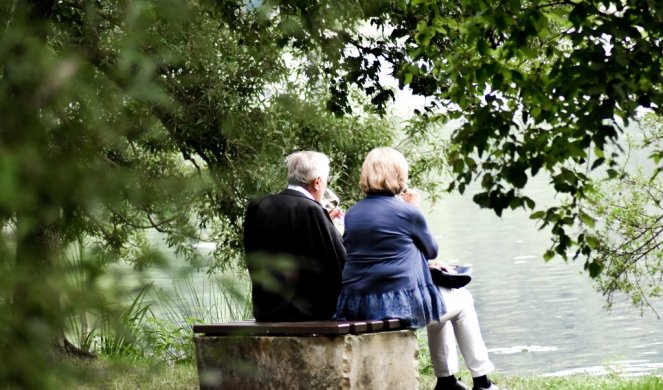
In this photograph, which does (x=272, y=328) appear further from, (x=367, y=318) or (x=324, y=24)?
(x=324, y=24)

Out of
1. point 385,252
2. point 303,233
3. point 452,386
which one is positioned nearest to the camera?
point 303,233

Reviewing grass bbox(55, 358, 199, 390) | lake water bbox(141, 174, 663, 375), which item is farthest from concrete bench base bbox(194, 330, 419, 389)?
grass bbox(55, 358, 199, 390)

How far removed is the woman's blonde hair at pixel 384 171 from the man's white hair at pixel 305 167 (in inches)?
9.4

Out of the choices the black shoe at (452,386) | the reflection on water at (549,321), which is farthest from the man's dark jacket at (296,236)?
the reflection on water at (549,321)

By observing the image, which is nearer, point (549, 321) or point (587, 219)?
point (587, 219)

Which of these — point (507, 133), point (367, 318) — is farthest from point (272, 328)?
point (507, 133)

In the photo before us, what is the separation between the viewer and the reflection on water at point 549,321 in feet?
59.9

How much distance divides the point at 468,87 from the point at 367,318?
1.35 meters

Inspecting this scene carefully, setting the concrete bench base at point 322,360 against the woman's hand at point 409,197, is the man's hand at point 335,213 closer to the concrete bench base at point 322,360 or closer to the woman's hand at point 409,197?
the woman's hand at point 409,197

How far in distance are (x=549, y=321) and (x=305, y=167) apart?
20.6 meters

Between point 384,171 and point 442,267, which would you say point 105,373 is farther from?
point 442,267

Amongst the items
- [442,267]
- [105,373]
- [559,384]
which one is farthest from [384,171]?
[105,373]

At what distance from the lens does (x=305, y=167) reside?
5.91 m

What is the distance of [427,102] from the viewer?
8.30 m
